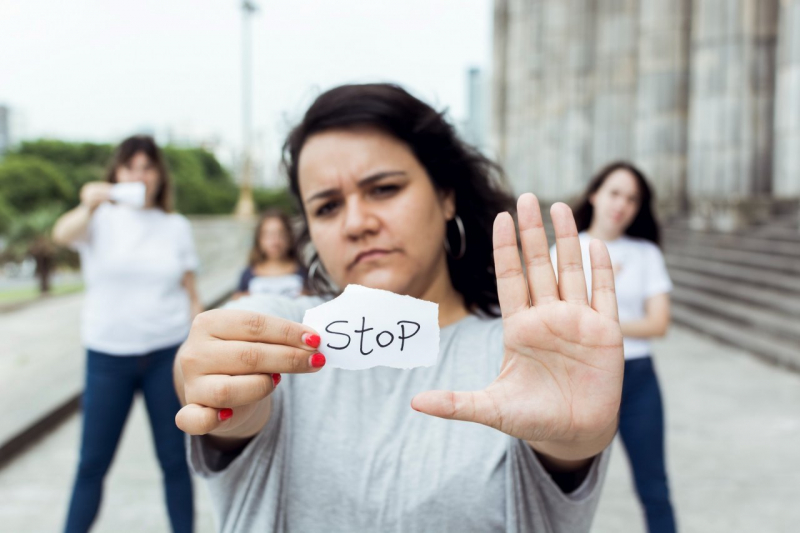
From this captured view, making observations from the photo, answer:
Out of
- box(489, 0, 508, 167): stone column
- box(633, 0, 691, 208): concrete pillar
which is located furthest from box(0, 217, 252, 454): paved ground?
box(489, 0, 508, 167): stone column

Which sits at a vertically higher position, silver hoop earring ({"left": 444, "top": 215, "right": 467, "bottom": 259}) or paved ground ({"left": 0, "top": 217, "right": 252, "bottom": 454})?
silver hoop earring ({"left": 444, "top": 215, "right": 467, "bottom": 259})

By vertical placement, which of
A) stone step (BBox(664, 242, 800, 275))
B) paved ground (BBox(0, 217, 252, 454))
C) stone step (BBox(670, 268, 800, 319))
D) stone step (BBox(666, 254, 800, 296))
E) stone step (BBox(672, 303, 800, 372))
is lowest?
paved ground (BBox(0, 217, 252, 454))

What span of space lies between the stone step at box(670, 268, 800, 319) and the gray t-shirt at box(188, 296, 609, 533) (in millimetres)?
7290

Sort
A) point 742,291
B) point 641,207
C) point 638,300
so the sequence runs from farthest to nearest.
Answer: point 742,291 < point 641,207 < point 638,300

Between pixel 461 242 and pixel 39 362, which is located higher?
pixel 461 242

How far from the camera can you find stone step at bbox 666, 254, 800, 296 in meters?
8.38

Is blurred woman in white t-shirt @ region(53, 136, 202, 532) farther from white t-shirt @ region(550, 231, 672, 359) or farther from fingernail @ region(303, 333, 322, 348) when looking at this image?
fingernail @ region(303, 333, 322, 348)

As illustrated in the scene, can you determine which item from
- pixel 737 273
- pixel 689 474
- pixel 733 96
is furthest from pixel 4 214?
pixel 689 474

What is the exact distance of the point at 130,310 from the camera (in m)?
3.23

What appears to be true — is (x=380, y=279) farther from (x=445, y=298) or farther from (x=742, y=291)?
(x=742, y=291)

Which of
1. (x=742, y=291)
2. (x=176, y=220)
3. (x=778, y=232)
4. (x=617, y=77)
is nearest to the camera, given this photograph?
(x=176, y=220)

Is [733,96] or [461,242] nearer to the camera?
[461,242]

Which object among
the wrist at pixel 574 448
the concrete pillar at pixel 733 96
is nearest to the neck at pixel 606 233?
the wrist at pixel 574 448

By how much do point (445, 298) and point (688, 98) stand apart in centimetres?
1485
